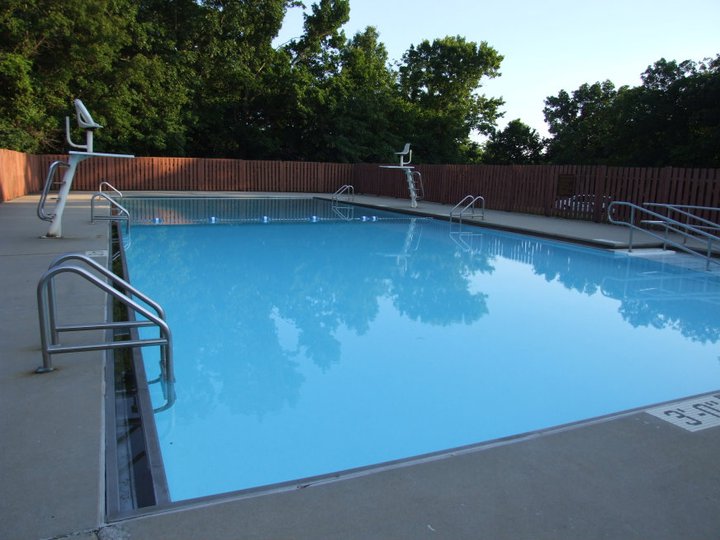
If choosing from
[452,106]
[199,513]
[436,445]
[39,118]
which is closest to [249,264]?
[436,445]

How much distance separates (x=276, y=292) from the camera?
7.64 meters

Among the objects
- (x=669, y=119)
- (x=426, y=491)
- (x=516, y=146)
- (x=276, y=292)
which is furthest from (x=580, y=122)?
(x=426, y=491)

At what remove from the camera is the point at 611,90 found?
3312 cm

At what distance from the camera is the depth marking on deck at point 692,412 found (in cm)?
301

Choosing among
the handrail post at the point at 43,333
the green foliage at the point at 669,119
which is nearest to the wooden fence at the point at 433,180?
the green foliage at the point at 669,119

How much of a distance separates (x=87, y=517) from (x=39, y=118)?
2487cm

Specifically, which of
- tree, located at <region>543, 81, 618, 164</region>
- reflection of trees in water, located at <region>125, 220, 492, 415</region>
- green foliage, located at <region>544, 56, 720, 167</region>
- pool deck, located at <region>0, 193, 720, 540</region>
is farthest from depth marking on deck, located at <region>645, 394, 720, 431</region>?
tree, located at <region>543, 81, 618, 164</region>

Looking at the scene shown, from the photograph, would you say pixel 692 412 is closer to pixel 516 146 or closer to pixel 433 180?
pixel 433 180

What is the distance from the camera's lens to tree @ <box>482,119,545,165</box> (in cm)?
3506

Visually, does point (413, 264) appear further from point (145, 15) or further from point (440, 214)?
point (145, 15)

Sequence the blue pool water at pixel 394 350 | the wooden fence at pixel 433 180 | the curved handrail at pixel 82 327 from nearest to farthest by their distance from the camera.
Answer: the curved handrail at pixel 82 327 → the blue pool water at pixel 394 350 → the wooden fence at pixel 433 180

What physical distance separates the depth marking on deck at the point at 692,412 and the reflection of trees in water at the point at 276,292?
92.9 inches

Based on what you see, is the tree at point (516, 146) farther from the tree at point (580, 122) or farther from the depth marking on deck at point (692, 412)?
the depth marking on deck at point (692, 412)

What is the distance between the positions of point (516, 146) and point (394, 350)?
1275 inches
